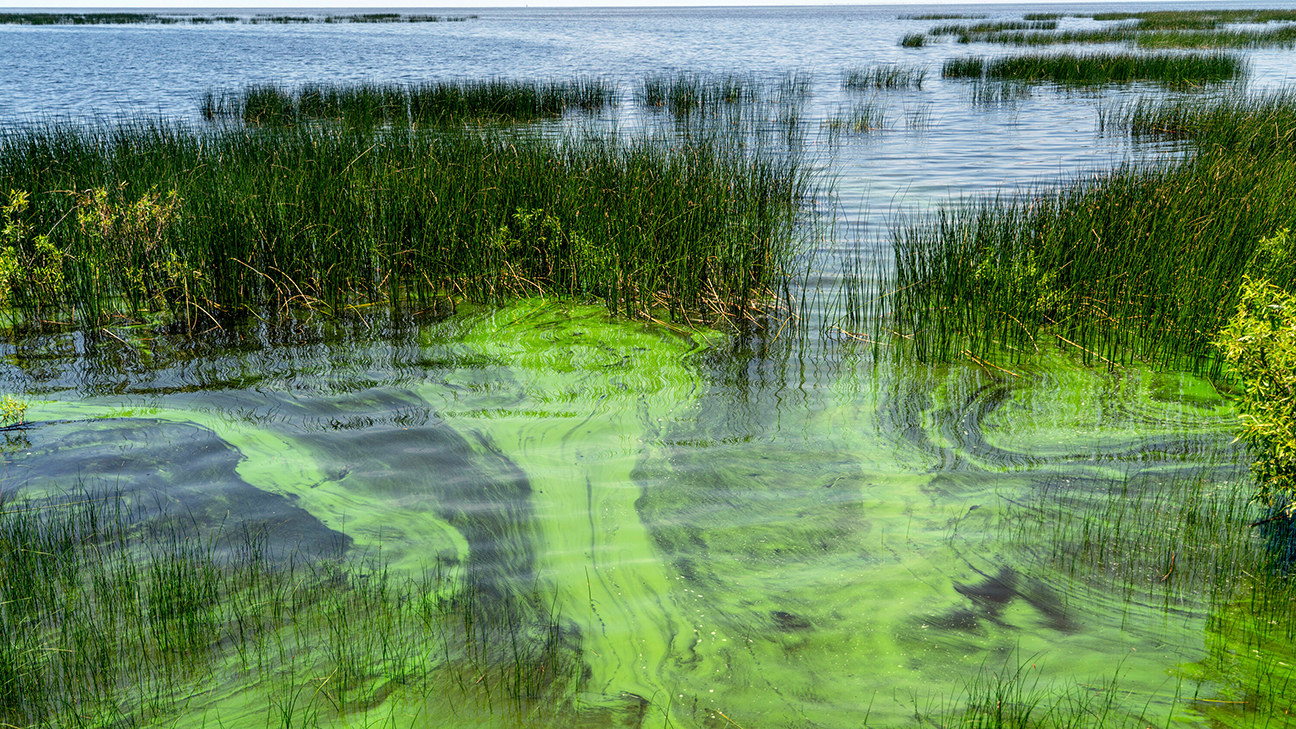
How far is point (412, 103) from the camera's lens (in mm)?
13094

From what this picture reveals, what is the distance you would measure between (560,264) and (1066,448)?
10.7 ft

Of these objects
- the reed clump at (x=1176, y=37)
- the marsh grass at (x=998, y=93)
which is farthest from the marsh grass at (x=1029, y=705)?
the reed clump at (x=1176, y=37)

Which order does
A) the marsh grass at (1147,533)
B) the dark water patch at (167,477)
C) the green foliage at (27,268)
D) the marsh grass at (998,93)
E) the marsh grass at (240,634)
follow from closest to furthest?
the marsh grass at (240,634) → the marsh grass at (1147,533) → the dark water patch at (167,477) → the green foliage at (27,268) → the marsh grass at (998,93)

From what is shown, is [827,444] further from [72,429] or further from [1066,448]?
[72,429]

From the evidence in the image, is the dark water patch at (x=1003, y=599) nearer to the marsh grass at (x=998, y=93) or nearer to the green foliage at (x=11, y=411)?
Result: the green foliage at (x=11, y=411)

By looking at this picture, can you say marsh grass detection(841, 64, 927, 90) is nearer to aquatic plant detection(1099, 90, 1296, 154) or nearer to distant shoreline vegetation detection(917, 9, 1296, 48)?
aquatic plant detection(1099, 90, 1296, 154)

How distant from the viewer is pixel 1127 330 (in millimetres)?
4355

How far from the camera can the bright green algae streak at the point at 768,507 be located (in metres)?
2.10

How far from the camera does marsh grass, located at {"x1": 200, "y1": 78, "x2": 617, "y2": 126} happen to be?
478 inches

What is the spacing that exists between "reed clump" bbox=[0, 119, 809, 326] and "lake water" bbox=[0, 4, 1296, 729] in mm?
333

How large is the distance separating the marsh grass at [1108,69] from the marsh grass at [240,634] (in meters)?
16.0

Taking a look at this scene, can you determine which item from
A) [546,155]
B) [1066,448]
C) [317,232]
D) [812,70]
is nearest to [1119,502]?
[1066,448]

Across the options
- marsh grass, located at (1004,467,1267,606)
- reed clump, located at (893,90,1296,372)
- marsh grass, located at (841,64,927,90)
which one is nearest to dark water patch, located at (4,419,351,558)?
marsh grass, located at (1004,467,1267,606)

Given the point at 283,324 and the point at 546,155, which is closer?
the point at 283,324
